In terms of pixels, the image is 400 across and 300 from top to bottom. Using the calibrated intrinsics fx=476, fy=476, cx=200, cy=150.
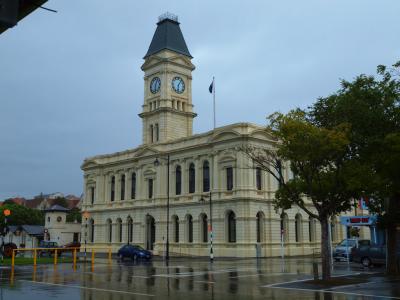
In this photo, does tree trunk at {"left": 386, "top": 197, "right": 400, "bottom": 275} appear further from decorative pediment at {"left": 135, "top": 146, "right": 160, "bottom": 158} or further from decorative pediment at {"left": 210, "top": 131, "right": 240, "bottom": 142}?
decorative pediment at {"left": 135, "top": 146, "right": 160, "bottom": 158}

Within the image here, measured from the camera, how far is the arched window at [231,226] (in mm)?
52781

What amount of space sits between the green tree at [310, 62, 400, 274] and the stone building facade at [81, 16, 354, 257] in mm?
22641

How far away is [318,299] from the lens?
51.6ft

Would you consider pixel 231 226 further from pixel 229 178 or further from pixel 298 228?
pixel 298 228

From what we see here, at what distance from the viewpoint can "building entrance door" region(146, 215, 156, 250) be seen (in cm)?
6312

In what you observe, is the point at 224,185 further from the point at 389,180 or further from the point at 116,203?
the point at 389,180

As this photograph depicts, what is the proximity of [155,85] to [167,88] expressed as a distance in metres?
3.00

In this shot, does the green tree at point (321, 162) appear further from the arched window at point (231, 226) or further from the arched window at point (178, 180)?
the arched window at point (178, 180)

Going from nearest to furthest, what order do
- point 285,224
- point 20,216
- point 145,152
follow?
point 285,224, point 145,152, point 20,216

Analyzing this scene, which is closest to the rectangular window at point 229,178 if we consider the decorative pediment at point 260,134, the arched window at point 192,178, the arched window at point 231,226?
the arched window at point 231,226

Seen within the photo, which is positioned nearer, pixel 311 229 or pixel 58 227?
pixel 311 229

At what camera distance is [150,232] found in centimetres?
6378

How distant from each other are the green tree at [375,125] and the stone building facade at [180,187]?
22.6 metres

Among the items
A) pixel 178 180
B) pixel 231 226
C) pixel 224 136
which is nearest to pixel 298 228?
pixel 231 226
